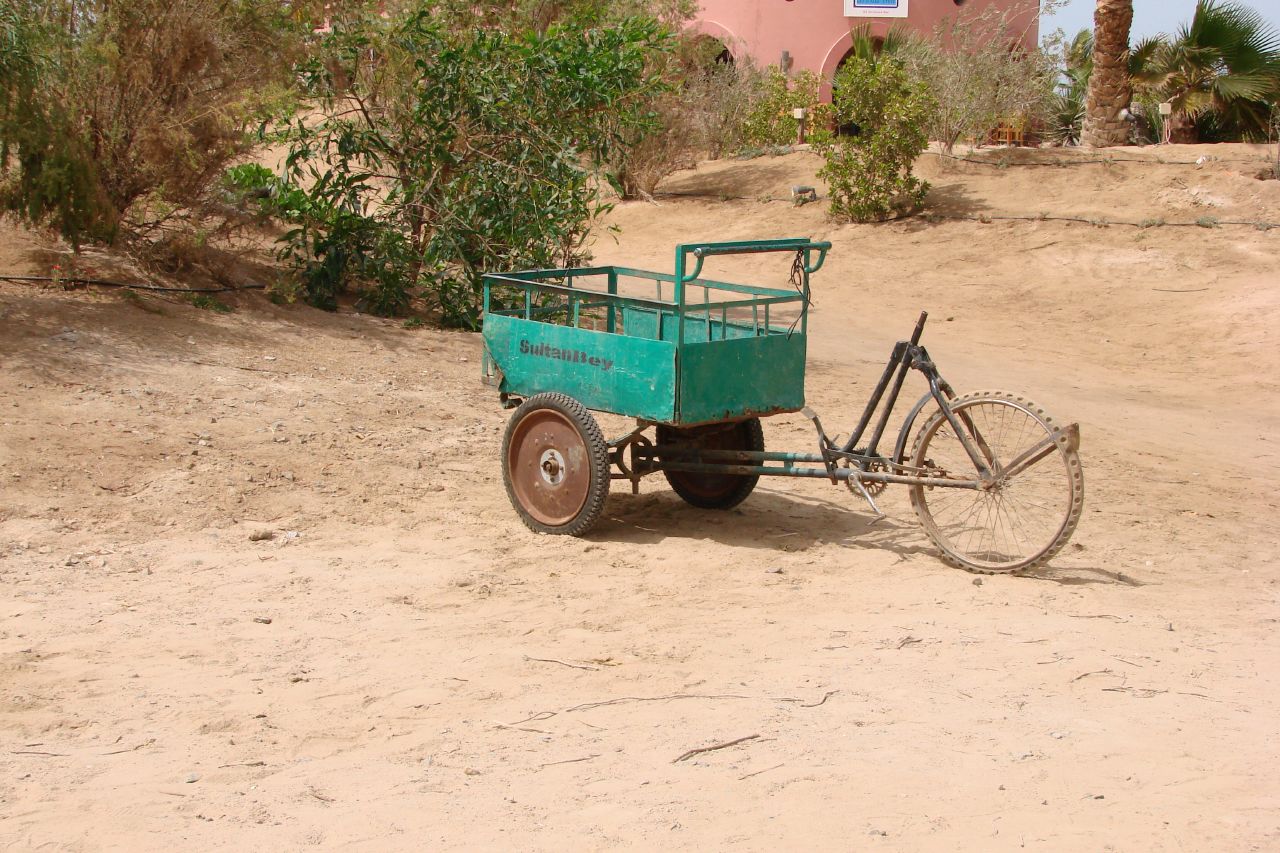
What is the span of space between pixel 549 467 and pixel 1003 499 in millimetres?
2134

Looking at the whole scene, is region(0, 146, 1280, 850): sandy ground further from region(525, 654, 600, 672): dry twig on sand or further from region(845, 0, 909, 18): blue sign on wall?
region(845, 0, 909, 18): blue sign on wall

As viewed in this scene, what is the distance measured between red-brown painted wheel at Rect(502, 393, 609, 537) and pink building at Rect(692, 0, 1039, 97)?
61.2 ft

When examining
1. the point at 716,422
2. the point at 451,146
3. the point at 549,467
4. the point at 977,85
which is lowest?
the point at 549,467

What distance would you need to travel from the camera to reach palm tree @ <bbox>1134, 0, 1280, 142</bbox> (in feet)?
61.1

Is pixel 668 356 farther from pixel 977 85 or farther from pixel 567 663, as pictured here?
pixel 977 85

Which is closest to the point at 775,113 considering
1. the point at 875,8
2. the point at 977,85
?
the point at 875,8

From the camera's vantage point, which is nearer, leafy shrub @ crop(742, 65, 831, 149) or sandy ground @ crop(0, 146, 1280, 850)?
sandy ground @ crop(0, 146, 1280, 850)

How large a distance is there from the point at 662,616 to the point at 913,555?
147 centimetres

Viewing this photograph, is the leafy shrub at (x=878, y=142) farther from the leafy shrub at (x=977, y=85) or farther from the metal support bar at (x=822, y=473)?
the metal support bar at (x=822, y=473)

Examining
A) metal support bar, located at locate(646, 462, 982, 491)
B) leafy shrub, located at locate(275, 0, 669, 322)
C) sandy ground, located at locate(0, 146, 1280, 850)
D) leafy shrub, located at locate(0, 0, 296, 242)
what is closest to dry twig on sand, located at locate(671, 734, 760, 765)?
sandy ground, located at locate(0, 146, 1280, 850)

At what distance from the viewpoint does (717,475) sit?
6797 millimetres

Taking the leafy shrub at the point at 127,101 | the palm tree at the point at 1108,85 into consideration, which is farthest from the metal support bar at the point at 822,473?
the palm tree at the point at 1108,85

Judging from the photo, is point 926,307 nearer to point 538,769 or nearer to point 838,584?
point 838,584

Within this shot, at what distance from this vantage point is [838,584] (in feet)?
18.5
